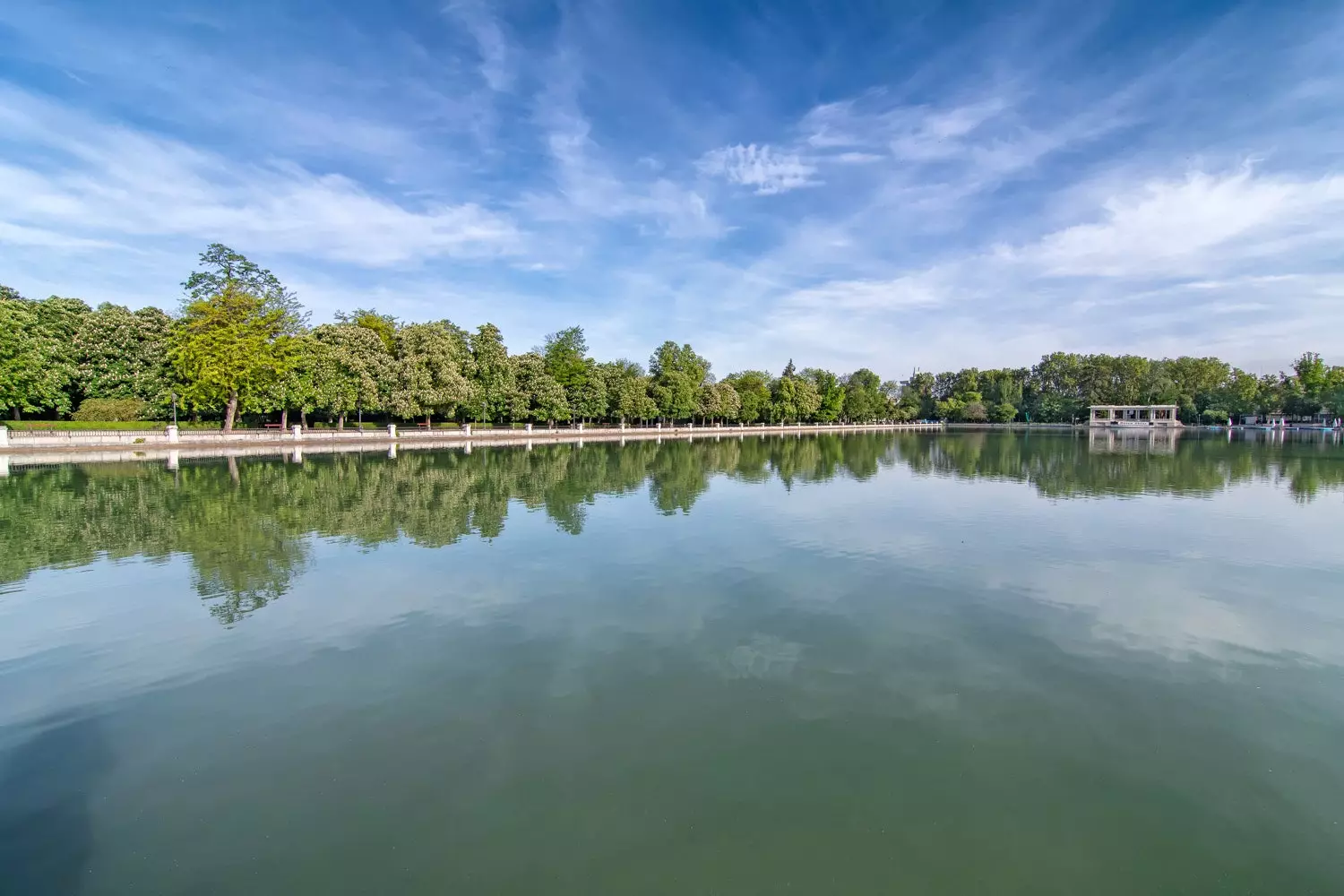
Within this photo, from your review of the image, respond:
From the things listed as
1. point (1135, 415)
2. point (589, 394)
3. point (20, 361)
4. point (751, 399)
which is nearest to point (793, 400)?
point (751, 399)

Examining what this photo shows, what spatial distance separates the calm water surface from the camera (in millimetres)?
4285

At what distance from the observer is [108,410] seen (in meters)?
41.2

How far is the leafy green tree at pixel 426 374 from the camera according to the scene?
4956cm

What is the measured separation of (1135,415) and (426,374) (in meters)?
123

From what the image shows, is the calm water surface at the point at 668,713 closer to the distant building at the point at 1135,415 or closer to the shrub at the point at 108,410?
the shrub at the point at 108,410

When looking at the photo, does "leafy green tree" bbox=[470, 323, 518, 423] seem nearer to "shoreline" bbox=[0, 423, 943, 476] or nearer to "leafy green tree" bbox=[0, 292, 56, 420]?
"shoreline" bbox=[0, 423, 943, 476]

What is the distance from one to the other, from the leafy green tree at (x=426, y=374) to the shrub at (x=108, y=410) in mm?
16043

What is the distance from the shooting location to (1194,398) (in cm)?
10894

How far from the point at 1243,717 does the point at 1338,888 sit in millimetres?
2528

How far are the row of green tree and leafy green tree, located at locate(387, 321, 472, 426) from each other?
1270 centimetres

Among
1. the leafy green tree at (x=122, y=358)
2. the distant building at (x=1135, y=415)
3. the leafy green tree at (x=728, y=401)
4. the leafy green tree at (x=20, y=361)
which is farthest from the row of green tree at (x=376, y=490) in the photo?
the distant building at (x=1135, y=415)

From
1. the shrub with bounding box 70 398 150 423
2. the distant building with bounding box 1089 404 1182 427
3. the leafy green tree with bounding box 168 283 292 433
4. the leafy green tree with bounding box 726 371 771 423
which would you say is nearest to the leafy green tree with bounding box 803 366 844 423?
the leafy green tree with bounding box 726 371 771 423

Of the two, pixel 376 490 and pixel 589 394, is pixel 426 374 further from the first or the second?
pixel 376 490

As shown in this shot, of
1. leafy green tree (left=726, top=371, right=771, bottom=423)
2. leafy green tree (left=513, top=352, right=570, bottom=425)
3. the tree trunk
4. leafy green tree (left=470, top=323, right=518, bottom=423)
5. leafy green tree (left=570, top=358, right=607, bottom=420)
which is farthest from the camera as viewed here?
leafy green tree (left=726, top=371, right=771, bottom=423)
